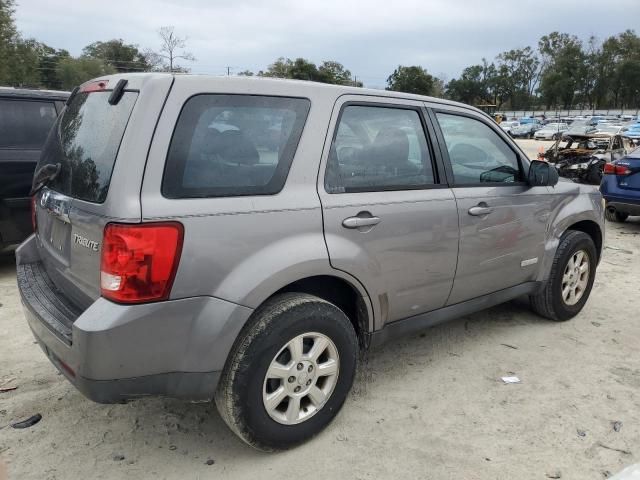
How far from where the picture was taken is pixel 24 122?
205 inches

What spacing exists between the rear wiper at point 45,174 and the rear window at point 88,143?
2 centimetres

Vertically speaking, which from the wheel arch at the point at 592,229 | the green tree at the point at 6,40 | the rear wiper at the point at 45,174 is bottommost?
the wheel arch at the point at 592,229

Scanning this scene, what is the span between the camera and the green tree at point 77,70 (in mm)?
52594

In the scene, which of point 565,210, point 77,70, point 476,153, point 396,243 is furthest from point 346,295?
point 77,70

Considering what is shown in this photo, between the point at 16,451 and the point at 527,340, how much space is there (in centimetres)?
349

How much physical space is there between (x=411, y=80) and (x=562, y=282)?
68.9m

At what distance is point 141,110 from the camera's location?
7.04ft

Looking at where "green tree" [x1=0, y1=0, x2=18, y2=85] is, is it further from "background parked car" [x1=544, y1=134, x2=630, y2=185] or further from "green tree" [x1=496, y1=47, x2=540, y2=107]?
"green tree" [x1=496, y1=47, x2=540, y2=107]

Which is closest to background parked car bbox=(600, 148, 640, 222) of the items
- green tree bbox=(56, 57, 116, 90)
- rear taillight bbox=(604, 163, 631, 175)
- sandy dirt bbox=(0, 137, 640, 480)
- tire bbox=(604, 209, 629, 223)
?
rear taillight bbox=(604, 163, 631, 175)

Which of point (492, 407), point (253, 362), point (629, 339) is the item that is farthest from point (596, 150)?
point (253, 362)

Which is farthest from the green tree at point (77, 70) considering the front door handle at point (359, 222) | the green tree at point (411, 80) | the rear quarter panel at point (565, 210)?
the front door handle at point (359, 222)

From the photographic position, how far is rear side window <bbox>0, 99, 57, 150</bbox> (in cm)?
510

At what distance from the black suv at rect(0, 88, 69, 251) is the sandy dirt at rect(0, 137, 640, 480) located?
144 cm

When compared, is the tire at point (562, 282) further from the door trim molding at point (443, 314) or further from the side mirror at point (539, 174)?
the side mirror at point (539, 174)
